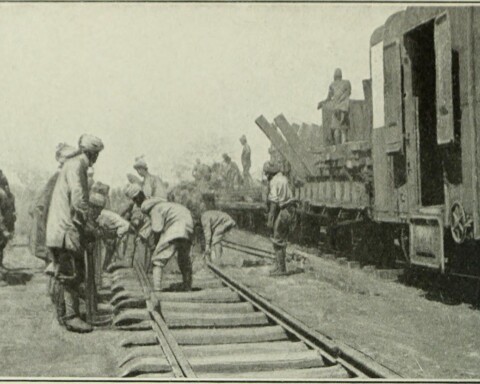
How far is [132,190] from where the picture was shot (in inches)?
259

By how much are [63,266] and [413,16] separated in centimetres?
402

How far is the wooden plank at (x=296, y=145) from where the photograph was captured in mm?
7551

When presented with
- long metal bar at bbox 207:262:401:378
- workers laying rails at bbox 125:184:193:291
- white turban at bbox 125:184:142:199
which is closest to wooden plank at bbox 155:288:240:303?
workers laying rails at bbox 125:184:193:291

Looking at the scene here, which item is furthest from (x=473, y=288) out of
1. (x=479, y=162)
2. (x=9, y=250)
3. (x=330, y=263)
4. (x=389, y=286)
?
(x=9, y=250)

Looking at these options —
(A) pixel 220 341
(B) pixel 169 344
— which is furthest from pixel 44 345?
(A) pixel 220 341

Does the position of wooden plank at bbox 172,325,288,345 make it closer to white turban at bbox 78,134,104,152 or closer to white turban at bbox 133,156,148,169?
white turban at bbox 78,134,104,152

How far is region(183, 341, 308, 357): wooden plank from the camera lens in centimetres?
512

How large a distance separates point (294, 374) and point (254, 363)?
0.96ft

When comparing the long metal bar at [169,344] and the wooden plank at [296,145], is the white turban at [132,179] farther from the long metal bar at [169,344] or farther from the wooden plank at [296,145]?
the wooden plank at [296,145]

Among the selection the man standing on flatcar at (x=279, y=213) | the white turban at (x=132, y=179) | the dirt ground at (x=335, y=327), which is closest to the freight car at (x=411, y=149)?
the man standing on flatcar at (x=279, y=213)

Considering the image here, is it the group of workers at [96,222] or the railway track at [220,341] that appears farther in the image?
the group of workers at [96,222]

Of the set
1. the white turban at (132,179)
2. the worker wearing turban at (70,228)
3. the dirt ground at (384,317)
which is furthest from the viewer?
the white turban at (132,179)

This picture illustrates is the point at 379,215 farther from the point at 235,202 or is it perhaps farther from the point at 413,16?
the point at 235,202

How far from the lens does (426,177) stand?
7625 millimetres
